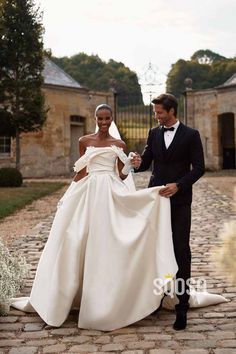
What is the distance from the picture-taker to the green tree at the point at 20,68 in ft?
62.4

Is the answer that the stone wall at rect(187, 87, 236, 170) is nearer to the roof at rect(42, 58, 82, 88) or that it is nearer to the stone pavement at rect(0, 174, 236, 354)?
the roof at rect(42, 58, 82, 88)

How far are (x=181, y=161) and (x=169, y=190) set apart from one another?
29 cm

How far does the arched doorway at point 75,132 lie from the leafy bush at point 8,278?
22023 mm

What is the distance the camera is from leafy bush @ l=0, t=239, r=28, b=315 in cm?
430

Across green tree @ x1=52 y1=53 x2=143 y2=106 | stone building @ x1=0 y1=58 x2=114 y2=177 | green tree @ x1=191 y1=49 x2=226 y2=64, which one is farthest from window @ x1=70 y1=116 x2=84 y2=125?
green tree @ x1=191 y1=49 x2=226 y2=64

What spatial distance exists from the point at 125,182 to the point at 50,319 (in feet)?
4.75

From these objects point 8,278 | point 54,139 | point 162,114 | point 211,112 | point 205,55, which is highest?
point 205,55

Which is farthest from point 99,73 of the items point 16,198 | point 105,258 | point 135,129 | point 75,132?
point 105,258

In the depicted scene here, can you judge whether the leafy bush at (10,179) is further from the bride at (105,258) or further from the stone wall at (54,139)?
the bride at (105,258)

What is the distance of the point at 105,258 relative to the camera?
392 centimetres

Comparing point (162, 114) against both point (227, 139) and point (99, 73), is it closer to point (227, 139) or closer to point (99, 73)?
point (227, 139)

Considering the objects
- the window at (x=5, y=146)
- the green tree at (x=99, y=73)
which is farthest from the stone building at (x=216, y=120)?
the window at (x=5, y=146)

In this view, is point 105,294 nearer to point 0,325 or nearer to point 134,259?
point 134,259

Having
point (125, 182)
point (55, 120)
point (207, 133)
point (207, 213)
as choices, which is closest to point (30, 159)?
point (55, 120)
